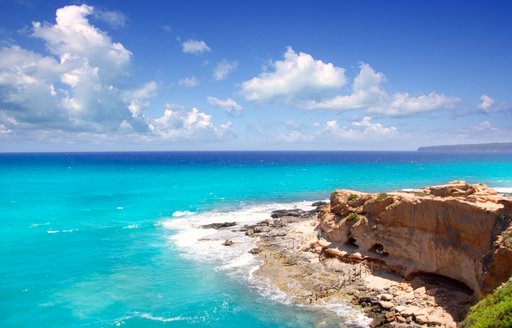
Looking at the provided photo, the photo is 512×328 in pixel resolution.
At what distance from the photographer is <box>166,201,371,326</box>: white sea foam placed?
100 ft

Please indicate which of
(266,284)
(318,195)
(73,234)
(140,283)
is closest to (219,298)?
(266,284)

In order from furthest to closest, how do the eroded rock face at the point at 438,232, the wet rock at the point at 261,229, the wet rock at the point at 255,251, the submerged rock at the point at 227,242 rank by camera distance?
the wet rock at the point at 261,229 → the submerged rock at the point at 227,242 → the wet rock at the point at 255,251 → the eroded rock face at the point at 438,232

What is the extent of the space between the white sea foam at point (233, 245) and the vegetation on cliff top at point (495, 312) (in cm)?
828

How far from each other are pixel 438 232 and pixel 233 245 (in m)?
23.8

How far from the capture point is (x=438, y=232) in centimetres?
2989

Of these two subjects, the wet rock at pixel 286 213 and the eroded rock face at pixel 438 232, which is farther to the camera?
the wet rock at pixel 286 213

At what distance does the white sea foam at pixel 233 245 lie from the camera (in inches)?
1206

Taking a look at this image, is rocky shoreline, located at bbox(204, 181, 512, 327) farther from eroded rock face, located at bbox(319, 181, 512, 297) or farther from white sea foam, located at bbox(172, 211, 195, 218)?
white sea foam, located at bbox(172, 211, 195, 218)

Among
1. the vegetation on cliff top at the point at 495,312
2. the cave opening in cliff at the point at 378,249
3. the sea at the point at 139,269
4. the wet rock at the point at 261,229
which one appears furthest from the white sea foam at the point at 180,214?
the vegetation on cliff top at the point at 495,312

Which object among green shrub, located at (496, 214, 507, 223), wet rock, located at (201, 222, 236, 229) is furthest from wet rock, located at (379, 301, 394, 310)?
wet rock, located at (201, 222, 236, 229)

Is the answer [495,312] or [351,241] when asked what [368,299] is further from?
[495,312]

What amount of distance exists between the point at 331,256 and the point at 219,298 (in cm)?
1306

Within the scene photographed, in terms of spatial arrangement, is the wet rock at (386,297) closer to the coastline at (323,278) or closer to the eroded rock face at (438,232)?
the coastline at (323,278)

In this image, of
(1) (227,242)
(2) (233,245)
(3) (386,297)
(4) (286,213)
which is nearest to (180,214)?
(4) (286,213)
